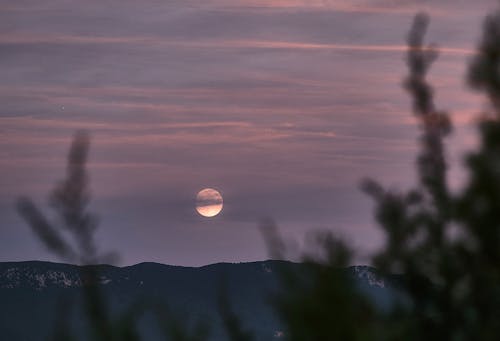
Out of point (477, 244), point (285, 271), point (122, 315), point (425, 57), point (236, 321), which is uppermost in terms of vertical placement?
point (425, 57)

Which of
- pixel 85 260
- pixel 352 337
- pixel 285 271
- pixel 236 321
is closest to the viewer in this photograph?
pixel 352 337

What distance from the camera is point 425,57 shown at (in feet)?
25.1

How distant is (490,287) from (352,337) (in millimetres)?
1243

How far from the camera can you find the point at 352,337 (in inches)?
216

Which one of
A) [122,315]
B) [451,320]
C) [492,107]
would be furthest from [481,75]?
[122,315]

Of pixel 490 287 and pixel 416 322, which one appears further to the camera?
pixel 416 322

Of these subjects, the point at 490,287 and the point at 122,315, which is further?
the point at 122,315

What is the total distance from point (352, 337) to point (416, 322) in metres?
1.63

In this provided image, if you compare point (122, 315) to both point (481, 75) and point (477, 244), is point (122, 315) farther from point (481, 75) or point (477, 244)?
point (481, 75)

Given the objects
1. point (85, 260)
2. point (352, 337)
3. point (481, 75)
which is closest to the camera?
point (352, 337)

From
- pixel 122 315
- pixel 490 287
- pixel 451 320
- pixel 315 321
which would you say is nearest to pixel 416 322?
pixel 451 320

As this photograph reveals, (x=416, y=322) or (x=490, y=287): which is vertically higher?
(x=490, y=287)

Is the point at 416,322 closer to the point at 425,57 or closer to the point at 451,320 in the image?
the point at 451,320

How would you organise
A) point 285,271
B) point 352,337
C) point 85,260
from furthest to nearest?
point 85,260, point 285,271, point 352,337
